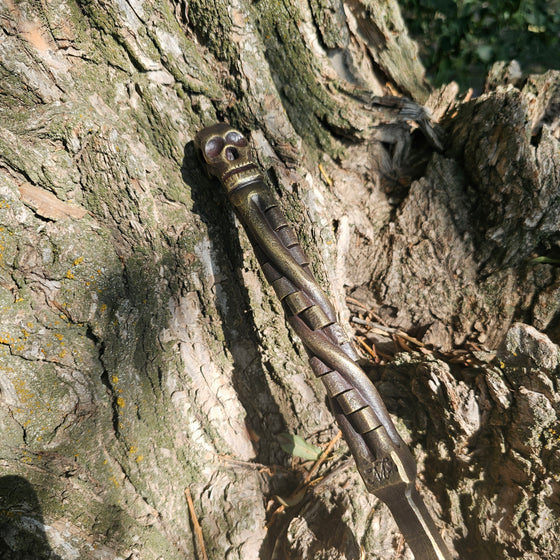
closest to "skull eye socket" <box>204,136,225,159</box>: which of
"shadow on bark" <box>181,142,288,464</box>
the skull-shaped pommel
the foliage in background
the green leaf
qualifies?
the skull-shaped pommel

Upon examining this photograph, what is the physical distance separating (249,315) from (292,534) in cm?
73

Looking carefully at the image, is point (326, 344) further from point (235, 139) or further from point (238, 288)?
point (235, 139)

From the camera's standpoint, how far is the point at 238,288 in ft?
4.88

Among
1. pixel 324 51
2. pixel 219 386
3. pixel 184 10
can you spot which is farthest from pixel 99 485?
pixel 324 51

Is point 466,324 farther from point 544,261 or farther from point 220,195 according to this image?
point 220,195

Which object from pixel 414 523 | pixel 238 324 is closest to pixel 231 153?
pixel 238 324

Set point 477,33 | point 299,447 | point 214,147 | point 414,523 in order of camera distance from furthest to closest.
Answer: point 477,33
point 299,447
point 214,147
point 414,523

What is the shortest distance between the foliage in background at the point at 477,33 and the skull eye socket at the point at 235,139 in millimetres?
1254

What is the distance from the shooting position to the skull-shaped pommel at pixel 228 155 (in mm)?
1283

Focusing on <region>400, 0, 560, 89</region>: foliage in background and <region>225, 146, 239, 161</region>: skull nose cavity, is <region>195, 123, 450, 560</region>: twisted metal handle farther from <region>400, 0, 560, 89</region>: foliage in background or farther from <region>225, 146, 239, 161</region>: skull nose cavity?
<region>400, 0, 560, 89</region>: foliage in background

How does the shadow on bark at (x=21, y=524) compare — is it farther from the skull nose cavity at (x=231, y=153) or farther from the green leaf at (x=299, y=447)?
the skull nose cavity at (x=231, y=153)

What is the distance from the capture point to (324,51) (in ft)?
5.29

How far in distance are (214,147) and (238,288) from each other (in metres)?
0.50

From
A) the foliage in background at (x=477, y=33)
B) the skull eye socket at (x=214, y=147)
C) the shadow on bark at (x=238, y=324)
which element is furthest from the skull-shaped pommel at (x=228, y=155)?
the foliage in background at (x=477, y=33)
